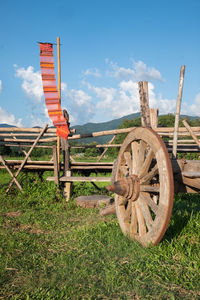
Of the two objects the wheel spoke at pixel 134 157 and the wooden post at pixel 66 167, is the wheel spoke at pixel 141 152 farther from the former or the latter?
the wooden post at pixel 66 167

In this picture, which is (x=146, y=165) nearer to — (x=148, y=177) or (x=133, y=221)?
(x=148, y=177)

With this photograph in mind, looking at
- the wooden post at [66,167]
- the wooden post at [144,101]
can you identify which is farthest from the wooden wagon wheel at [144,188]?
the wooden post at [66,167]

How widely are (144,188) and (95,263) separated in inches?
39.6

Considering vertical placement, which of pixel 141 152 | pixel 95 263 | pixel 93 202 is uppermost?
pixel 141 152

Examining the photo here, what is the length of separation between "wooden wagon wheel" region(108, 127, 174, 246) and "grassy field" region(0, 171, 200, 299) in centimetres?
23

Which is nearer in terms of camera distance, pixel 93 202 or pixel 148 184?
pixel 148 184

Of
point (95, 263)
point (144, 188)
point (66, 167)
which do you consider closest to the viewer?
point (95, 263)

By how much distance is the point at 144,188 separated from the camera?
302 cm

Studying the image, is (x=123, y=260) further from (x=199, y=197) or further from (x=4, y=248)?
(x=199, y=197)

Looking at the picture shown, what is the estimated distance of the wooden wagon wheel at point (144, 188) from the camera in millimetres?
2562

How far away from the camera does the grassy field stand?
2334 millimetres

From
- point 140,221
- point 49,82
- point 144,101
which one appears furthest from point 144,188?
point 49,82

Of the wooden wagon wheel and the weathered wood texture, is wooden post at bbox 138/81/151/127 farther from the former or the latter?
the weathered wood texture

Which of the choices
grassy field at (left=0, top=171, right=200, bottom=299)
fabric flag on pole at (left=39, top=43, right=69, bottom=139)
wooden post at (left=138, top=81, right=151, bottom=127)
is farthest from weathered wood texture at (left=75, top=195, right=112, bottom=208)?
fabric flag on pole at (left=39, top=43, right=69, bottom=139)
